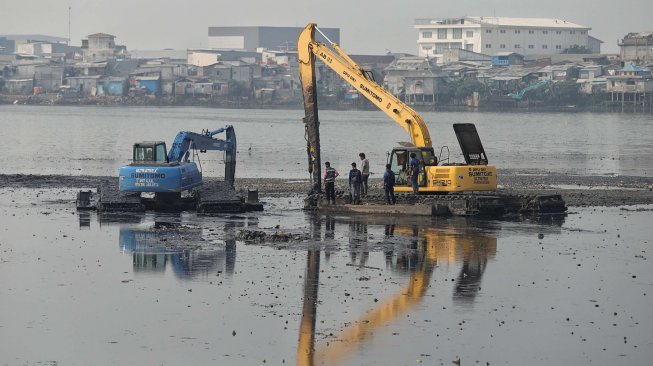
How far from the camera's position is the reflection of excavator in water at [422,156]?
131 feet

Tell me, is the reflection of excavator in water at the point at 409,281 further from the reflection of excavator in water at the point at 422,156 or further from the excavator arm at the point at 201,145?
the excavator arm at the point at 201,145

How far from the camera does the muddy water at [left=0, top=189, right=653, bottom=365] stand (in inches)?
843

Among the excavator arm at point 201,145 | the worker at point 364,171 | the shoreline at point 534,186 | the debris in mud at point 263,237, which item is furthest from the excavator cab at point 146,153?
the debris in mud at point 263,237

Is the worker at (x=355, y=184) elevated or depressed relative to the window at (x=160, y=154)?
depressed

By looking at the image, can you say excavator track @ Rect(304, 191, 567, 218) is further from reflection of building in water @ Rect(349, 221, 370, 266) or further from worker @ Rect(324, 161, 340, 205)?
reflection of building in water @ Rect(349, 221, 370, 266)

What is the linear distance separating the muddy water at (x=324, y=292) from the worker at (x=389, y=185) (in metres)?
1.24

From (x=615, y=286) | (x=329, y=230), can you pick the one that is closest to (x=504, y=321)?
(x=615, y=286)

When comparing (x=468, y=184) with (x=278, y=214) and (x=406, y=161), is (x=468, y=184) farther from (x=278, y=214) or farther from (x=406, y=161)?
(x=278, y=214)

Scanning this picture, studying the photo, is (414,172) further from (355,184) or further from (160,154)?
(160,154)

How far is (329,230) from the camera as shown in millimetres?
36438

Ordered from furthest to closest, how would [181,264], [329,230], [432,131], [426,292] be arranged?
[432,131] < [329,230] < [181,264] < [426,292]

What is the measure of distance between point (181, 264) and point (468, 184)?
41.7ft

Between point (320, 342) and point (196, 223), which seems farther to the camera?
point (196, 223)

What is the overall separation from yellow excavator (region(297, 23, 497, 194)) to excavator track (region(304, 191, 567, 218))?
0.41m
